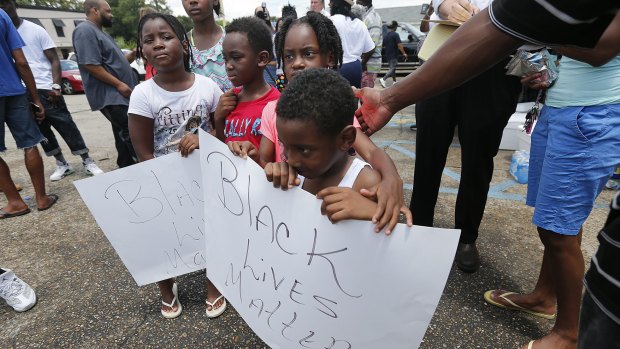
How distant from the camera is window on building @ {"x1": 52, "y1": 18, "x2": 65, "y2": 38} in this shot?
103ft

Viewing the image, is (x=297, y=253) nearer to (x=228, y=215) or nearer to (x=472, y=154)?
(x=228, y=215)

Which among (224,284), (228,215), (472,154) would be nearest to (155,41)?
(228,215)

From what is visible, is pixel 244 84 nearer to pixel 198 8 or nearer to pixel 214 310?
pixel 198 8

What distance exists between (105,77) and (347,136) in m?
2.93

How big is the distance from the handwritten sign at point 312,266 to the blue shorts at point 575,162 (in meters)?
0.89

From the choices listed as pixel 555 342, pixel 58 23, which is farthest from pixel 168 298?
pixel 58 23

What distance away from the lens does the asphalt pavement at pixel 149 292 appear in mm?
1700

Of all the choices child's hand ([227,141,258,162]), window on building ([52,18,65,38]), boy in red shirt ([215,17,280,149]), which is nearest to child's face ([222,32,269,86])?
boy in red shirt ([215,17,280,149])

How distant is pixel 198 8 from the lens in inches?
89.4

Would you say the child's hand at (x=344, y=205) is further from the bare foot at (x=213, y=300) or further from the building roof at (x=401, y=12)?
the building roof at (x=401, y=12)

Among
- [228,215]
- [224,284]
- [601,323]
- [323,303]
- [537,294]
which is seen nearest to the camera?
[601,323]

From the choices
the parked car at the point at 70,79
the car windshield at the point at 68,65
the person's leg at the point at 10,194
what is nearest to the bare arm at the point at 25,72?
the person's leg at the point at 10,194

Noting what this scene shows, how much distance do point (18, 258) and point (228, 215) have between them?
2.33 meters

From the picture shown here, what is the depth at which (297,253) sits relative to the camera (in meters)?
1.02
